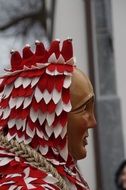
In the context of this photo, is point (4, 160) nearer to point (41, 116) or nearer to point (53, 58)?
point (41, 116)

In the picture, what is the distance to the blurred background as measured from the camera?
6.14m

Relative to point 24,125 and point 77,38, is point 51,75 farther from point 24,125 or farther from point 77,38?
point 77,38

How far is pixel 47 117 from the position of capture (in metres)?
→ 1.69

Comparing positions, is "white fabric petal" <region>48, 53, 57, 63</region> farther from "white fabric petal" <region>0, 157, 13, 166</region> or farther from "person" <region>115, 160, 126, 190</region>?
"person" <region>115, 160, 126, 190</region>

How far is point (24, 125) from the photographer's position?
5.54 feet

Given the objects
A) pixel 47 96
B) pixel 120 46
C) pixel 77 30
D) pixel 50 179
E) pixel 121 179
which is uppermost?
pixel 77 30

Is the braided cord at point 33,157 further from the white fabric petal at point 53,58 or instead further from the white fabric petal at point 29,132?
the white fabric petal at point 53,58

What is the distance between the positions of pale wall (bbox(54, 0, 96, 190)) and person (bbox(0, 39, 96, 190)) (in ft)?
14.6

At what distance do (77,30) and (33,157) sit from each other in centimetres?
506

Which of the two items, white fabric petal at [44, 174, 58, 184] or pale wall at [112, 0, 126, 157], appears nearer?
white fabric petal at [44, 174, 58, 184]

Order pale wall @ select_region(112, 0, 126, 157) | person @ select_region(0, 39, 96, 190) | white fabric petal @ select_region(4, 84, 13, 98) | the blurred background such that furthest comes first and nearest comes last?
pale wall @ select_region(112, 0, 126, 157) → the blurred background → white fabric petal @ select_region(4, 84, 13, 98) → person @ select_region(0, 39, 96, 190)

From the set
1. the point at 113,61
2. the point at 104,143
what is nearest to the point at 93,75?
the point at 113,61

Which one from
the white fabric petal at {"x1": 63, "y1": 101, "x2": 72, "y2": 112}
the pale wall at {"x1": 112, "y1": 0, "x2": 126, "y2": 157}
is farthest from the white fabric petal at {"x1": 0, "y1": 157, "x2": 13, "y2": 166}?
the pale wall at {"x1": 112, "y1": 0, "x2": 126, "y2": 157}

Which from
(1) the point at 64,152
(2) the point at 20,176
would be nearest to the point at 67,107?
(1) the point at 64,152
